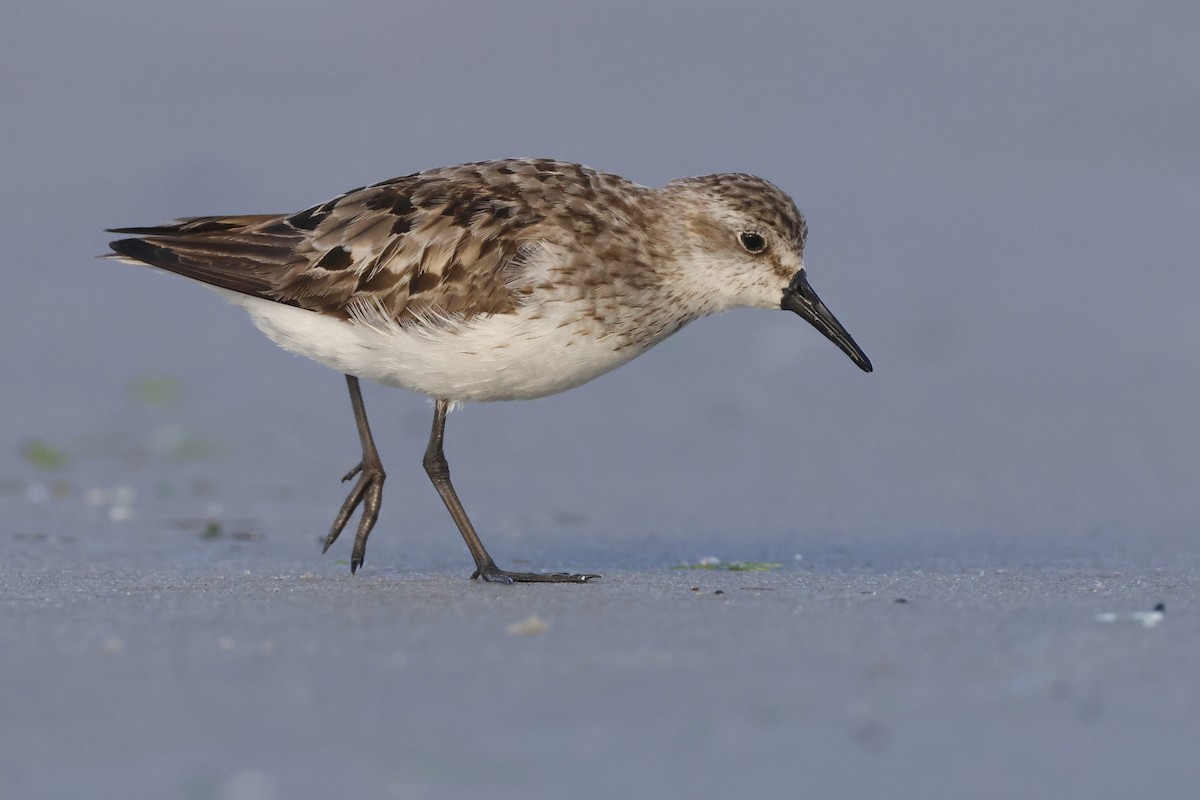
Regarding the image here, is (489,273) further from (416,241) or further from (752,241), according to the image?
(752,241)

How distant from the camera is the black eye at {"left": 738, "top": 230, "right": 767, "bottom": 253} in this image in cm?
688

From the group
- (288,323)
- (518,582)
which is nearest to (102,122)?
(288,323)

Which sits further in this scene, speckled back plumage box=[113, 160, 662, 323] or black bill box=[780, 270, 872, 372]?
black bill box=[780, 270, 872, 372]

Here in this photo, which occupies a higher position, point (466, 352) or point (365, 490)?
point (466, 352)

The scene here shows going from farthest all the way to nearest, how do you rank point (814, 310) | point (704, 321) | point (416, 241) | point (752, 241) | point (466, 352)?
point (704, 321)
point (814, 310)
point (752, 241)
point (416, 241)
point (466, 352)

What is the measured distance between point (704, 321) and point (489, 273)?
164 inches

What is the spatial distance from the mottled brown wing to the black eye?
882 mm

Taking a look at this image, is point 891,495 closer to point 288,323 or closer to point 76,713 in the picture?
point 288,323

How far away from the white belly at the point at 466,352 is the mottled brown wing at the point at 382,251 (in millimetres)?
70

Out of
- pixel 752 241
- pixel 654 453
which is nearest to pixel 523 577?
pixel 752 241

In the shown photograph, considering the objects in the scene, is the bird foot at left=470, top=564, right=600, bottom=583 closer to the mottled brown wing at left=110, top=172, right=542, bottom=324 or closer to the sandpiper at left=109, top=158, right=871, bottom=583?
the sandpiper at left=109, top=158, right=871, bottom=583

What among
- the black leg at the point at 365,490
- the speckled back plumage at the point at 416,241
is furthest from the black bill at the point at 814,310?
the black leg at the point at 365,490

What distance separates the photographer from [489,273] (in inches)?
255

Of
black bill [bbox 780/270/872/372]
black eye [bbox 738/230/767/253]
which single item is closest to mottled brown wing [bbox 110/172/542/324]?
black eye [bbox 738/230/767/253]
